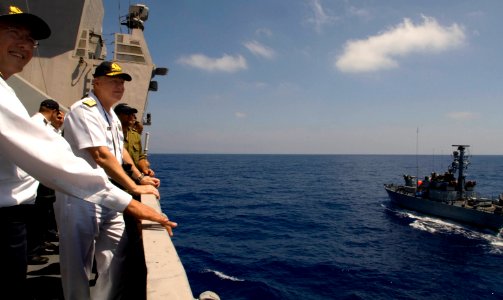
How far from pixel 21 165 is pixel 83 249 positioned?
121cm

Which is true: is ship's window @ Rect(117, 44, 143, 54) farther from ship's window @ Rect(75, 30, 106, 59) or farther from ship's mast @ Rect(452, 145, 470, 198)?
ship's mast @ Rect(452, 145, 470, 198)

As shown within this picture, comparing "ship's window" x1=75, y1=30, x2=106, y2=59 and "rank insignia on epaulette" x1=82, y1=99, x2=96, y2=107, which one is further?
"ship's window" x1=75, y1=30, x2=106, y2=59

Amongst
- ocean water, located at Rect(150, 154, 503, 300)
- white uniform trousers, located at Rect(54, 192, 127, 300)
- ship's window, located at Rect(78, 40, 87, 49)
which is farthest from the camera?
ocean water, located at Rect(150, 154, 503, 300)

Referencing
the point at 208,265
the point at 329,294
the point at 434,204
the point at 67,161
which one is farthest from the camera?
the point at 434,204

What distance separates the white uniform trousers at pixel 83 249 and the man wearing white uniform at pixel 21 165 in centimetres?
65

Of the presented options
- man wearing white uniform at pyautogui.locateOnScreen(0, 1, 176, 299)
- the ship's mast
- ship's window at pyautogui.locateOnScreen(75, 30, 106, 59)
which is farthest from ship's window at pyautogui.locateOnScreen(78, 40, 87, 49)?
the ship's mast

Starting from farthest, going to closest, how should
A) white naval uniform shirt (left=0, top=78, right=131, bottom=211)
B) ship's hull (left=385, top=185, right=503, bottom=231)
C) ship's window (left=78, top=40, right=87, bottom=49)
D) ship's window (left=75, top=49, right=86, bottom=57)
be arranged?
ship's hull (left=385, top=185, right=503, bottom=231) → ship's window (left=78, top=40, right=87, bottom=49) → ship's window (left=75, top=49, right=86, bottom=57) → white naval uniform shirt (left=0, top=78, right=131, bottom=211)

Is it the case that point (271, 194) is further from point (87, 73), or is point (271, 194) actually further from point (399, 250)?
point (87, 73)

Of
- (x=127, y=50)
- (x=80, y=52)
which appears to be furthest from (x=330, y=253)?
(x=80, y=52)

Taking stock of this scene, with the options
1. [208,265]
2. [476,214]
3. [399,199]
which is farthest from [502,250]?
[208,265]

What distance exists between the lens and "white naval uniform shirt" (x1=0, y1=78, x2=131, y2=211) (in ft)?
3.80

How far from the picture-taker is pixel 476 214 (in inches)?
961

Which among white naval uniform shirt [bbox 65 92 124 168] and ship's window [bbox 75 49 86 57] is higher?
ship's window [bbox 75 49 86 57]

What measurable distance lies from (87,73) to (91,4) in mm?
2588
